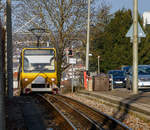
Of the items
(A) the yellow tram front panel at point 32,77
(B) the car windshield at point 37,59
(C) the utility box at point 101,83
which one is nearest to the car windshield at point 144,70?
(C) the utility box at point 101,83

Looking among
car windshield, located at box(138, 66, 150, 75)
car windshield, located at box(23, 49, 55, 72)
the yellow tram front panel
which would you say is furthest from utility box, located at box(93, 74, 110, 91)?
car windshield, located at box(23, 49, 55, 72)

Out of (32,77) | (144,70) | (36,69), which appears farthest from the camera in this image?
(144,70)

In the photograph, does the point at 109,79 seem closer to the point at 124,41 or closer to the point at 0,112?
the point at 0,112

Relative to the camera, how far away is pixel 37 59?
2245 cm

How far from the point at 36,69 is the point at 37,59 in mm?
606

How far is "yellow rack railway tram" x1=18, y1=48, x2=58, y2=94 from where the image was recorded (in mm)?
22438

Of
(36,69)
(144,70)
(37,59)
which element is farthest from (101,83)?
(37,59)

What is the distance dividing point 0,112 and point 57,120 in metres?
6.36

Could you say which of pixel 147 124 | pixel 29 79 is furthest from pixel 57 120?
pixel 29 79

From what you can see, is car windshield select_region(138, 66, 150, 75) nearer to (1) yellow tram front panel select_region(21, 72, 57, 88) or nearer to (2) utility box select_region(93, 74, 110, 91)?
(2) utility box select_region(93, 74, 110, 91)

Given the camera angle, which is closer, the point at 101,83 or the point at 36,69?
the point at 36,69

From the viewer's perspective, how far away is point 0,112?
4410mm

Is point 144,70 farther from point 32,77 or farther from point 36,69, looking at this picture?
point 32,77

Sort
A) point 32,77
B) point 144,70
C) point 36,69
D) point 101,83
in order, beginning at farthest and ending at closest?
point 144,70 → point 101,83 → point 36,69 → point 32,77
